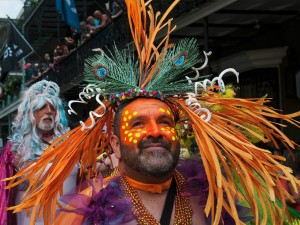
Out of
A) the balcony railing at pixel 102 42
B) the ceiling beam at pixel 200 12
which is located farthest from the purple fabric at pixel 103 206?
the ceiling beam at pixel 200 12

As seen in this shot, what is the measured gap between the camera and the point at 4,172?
13.4ft

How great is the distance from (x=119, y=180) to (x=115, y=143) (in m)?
0.20

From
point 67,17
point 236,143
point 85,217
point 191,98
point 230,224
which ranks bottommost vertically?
point 230,224

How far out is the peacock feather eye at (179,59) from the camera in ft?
8.97

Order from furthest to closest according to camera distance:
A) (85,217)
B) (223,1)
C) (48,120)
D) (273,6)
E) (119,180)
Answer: (273,6)
(223,1)
(48,120)
(119,180)
(85,217)

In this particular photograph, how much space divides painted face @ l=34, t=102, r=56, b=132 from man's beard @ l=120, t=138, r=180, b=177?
199cm

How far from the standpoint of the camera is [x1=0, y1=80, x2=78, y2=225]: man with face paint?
417 centimetres

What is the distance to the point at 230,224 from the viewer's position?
255cm

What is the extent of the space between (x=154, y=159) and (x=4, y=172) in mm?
2020

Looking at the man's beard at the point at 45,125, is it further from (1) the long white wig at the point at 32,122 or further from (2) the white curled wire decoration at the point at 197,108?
(2) the white curled wire decoration at the point at 197,108

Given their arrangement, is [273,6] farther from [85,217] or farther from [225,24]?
[85,217]

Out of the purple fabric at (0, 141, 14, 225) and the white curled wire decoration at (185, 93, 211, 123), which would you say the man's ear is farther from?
the purple fabric at (0, 141, 14, 225)

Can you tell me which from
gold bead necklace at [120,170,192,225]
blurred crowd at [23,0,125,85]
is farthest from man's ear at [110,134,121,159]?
blurred crowd at [23,0,125,85]

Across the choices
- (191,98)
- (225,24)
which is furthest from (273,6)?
(191,98)
